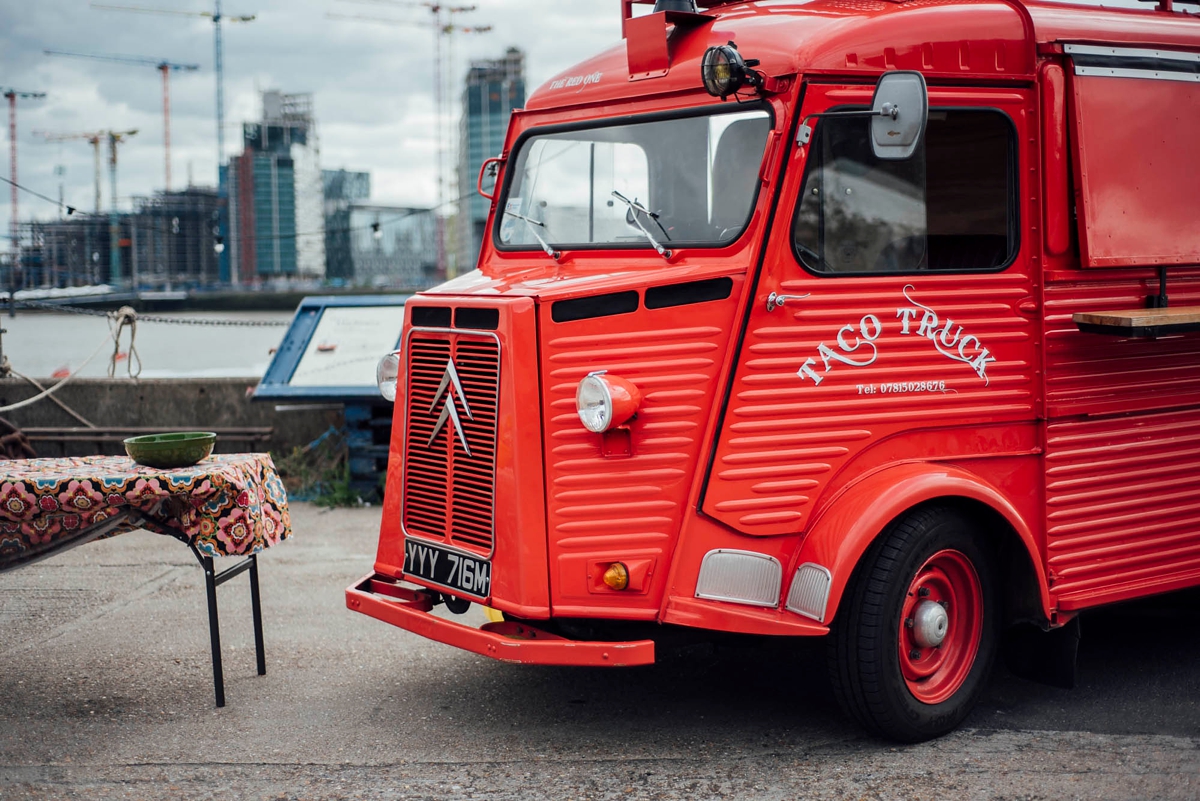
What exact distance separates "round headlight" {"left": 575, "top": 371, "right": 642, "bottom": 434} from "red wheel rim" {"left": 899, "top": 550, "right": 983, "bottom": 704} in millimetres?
1304

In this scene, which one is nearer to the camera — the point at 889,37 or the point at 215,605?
the point at 889,37

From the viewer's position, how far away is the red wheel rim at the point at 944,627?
14.8ft

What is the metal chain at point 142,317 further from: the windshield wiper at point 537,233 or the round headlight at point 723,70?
the round headlight at point 723,70

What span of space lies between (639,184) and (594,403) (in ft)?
3.82

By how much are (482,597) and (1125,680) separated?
117 inches

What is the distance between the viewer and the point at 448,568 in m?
4.61

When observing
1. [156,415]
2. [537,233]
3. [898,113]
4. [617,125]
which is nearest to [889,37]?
[898,113]

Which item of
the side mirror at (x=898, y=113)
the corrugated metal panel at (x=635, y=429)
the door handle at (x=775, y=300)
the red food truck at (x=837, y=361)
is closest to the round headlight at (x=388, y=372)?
the red food truck at (x=837, y=361)

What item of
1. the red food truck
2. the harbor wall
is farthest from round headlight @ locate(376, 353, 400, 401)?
the harbor wall

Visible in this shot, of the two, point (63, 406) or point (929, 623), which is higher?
point (63, 406)

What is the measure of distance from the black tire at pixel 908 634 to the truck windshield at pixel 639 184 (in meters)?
1.32

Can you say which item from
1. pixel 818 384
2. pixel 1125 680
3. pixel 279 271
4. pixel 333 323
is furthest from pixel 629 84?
pixel 279 271

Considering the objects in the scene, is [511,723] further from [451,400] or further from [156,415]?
[156,415]

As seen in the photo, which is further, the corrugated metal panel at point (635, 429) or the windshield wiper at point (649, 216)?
the windshield wiper at point (649, 216)
